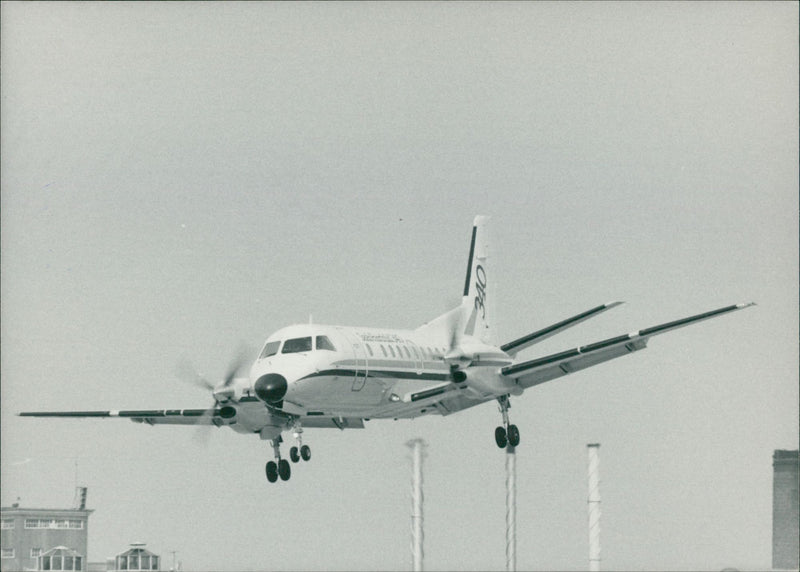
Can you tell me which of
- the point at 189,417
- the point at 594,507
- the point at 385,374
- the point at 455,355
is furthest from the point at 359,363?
the point at 594,507

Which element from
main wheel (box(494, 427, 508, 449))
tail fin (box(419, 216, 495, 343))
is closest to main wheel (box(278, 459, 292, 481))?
main wheel (box(494, 427, 508, 449))

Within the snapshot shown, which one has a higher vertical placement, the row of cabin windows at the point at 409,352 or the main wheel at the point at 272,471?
the row of cabin windows at the point at 409,352

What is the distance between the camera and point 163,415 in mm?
44906

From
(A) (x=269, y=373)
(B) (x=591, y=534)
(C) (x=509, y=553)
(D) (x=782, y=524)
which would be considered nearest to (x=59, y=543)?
(C) (x=509, y=553)

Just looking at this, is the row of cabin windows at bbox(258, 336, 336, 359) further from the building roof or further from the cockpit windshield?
the building roof

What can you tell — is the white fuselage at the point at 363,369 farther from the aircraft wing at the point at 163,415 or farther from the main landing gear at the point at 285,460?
the aircraft wing at the point at 163,415

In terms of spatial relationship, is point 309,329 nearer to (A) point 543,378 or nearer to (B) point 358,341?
(B) point 358,341

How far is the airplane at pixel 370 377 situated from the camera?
3794cm

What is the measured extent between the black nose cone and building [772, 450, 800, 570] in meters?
94.8

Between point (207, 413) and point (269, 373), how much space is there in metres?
6.86

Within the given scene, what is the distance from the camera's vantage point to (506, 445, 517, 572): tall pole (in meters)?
75.2

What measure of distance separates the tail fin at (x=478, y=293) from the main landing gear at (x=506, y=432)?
5.97 meters

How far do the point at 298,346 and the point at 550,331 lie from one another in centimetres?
694

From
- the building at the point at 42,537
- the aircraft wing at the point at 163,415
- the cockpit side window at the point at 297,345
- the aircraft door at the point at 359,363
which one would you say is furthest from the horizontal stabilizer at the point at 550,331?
the building at the point at 42,537
